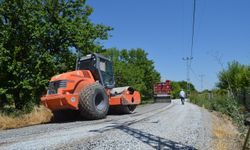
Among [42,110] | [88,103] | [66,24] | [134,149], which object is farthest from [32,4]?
[134,149]

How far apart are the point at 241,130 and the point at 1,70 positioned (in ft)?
47.6

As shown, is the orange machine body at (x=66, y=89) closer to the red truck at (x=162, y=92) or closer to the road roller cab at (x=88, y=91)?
the road roller cab at (x=88, y=91)

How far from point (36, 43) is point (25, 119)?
7413 mm

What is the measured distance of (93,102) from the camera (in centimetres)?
1202

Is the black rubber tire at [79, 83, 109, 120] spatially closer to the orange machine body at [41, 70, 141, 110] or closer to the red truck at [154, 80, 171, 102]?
the orange machine body at [41, 70, 141, 110]

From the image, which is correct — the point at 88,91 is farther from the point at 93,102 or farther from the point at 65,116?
the point at 65,116

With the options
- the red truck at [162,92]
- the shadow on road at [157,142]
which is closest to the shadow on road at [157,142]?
the shadow on road at [157,142]

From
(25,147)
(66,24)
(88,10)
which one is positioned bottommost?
(25,147)

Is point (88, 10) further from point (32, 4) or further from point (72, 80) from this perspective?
point (72, 80)

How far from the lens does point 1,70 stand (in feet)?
56.2

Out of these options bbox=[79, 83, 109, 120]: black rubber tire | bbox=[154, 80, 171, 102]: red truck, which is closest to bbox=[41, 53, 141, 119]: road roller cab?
bbox=[79, 83, 109, 120]: black rubber tire

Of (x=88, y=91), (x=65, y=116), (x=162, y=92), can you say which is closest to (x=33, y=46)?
(x=65, y=116)

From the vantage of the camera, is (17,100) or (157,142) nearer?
(157,142)

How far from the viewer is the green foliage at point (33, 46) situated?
17391mm
